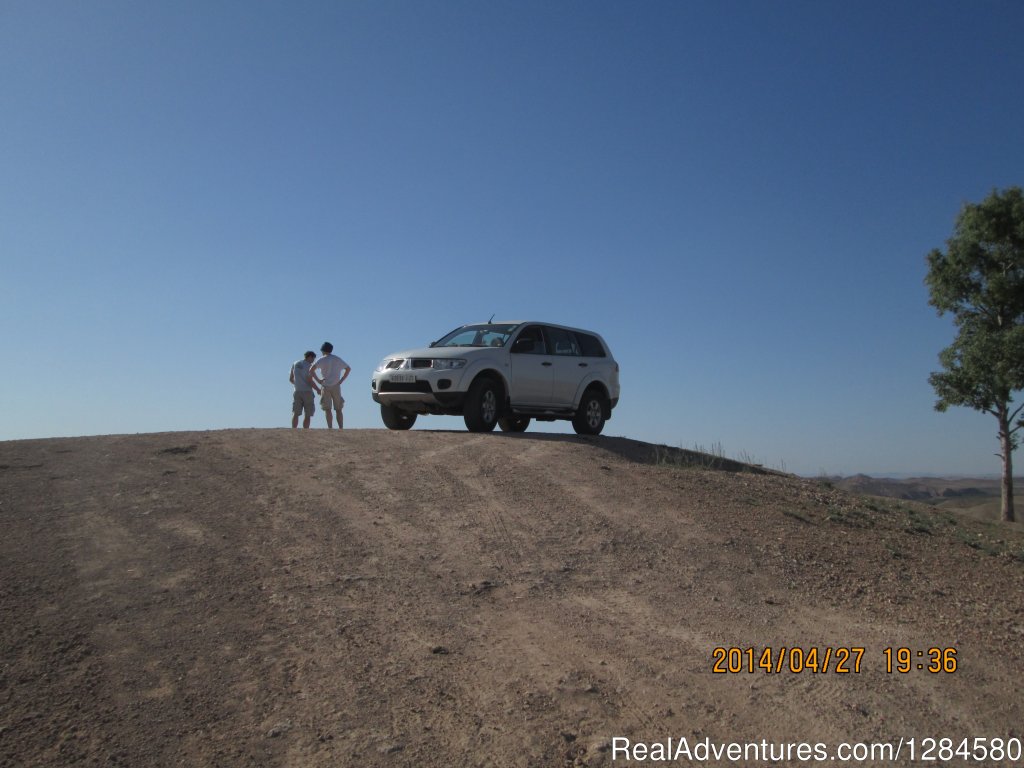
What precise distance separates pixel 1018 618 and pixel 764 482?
4.77 metres

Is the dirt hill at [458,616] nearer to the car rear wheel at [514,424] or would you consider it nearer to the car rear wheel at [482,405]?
the car rear wheel at [482,405]

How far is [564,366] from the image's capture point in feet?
44.1

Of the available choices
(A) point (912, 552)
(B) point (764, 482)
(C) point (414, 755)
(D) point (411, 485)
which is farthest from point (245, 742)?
(B) point (764, 482)

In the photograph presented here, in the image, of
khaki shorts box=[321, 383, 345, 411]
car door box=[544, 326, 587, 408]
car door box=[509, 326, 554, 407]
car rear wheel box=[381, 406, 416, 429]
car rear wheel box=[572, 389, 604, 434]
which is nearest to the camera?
car door box=[509, 326, 554, 407]

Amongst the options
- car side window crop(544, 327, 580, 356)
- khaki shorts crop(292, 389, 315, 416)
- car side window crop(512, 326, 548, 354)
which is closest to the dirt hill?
car side window crop(512, 326, 548, 354)

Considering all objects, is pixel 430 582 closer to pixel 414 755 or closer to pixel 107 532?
pixel 414 755

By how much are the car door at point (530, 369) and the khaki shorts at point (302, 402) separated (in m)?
4.49

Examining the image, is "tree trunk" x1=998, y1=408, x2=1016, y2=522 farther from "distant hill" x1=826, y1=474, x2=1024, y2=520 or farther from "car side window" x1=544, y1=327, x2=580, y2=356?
"car side window" x1=544, y1=327, x2=580, y2=356

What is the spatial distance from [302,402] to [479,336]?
13.5 feet

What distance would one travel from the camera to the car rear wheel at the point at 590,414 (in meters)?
13.9

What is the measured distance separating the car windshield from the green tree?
12091 millimetres

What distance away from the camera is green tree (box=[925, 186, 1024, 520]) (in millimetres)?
17984

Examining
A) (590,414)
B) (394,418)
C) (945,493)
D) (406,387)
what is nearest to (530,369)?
(590,414)

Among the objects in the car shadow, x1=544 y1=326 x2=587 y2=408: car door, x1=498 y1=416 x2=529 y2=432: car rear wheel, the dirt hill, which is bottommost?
the dirt hill
